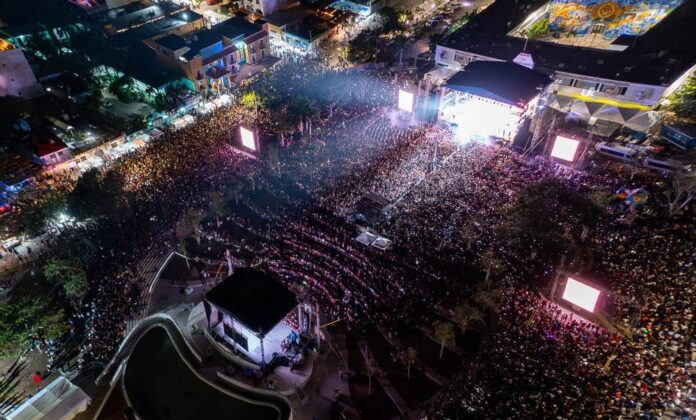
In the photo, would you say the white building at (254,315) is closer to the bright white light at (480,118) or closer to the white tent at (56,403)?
the white tent at (56,403)

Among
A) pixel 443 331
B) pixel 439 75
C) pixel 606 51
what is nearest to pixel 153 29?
pixel 439 75

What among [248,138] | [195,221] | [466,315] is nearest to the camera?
[466,315]

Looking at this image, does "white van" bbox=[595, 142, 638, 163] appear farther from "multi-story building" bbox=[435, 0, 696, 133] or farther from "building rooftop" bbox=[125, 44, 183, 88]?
"building rooftop" bbox=[125, 44, 183, 88]

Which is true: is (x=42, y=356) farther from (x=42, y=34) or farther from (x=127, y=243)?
(x=42, y=34)

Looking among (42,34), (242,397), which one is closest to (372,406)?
(242,397)

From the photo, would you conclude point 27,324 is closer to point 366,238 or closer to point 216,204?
point 216,204

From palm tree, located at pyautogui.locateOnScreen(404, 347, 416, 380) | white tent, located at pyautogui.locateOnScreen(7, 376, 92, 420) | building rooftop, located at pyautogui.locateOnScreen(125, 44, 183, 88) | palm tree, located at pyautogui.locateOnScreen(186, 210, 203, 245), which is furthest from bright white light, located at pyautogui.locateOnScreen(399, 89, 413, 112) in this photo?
white tent, located at pyautogui.locateOnScreen(7, 376, 92, 420)

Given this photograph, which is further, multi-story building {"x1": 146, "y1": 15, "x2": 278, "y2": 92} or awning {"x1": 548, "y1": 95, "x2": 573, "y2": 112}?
multi-story building {"x1": 146, "y1": 15, "x2": 278, "y2": 92}
